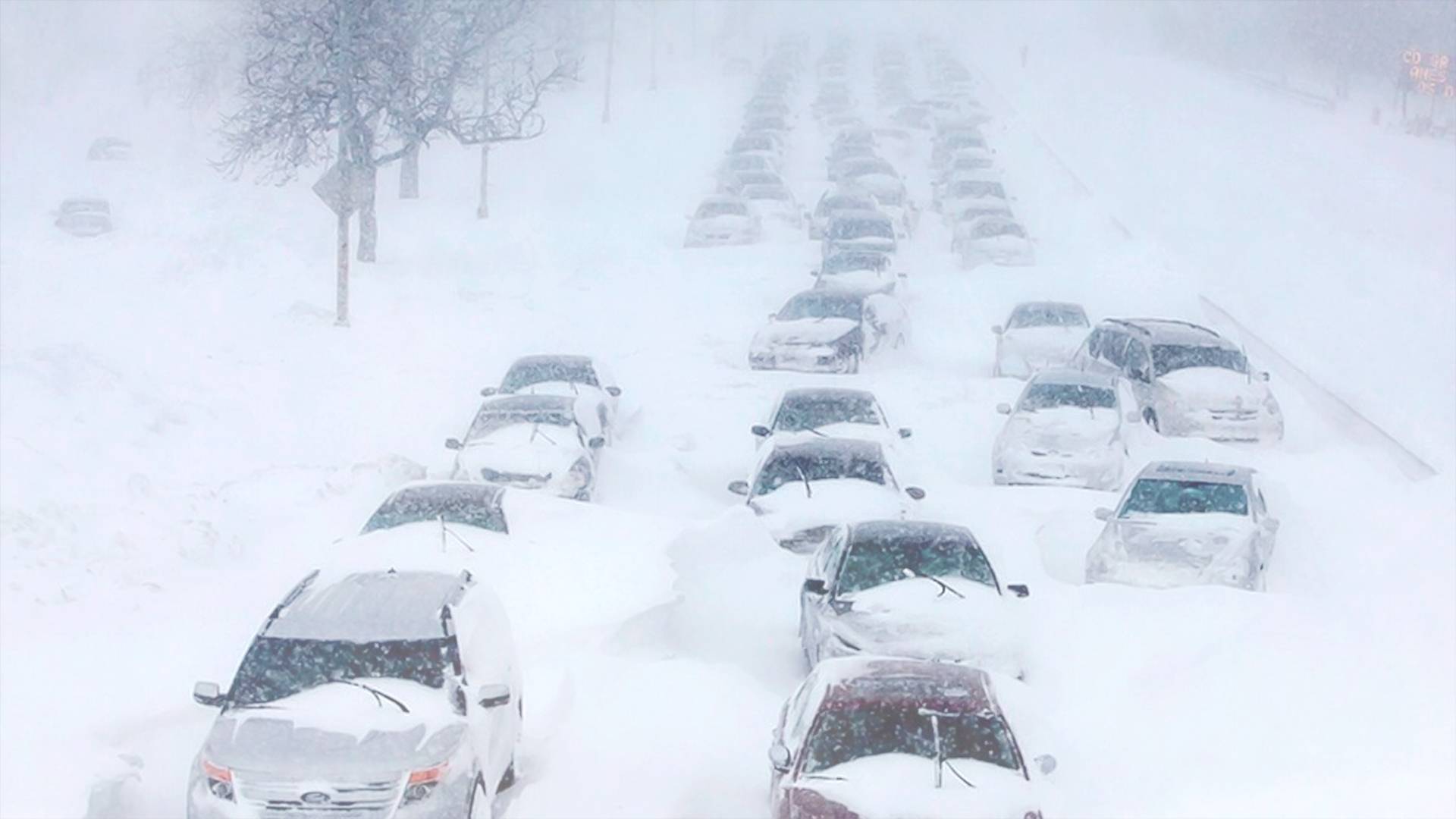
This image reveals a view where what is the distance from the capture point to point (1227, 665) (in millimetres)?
12031

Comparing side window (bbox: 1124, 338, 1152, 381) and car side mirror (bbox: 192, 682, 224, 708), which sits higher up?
side window (bbox: 1124, 338, 1152, 381)

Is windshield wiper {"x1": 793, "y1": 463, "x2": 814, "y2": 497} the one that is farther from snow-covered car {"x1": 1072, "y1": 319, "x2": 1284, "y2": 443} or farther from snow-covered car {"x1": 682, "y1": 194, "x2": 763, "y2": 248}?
snow-covered car {"x1": 682, "y1": 194, "x2": 763, "y2": 248}

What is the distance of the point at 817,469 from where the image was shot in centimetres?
1586

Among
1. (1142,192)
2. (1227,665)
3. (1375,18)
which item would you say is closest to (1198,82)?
(1375,18)

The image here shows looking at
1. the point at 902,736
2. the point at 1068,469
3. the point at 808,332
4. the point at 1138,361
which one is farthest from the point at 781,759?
the point at 808,332

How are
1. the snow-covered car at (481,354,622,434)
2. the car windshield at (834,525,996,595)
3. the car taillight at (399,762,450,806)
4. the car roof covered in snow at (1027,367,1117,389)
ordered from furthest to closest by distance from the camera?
the snow-covered car at (481,354,622,434) → the car roof covered in snow at (1027,367,1117,389) → the car windshield at (834,525,996,595) → the car taillight at (399,762,450,806)

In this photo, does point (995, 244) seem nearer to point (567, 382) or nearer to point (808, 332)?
point (808, 332)

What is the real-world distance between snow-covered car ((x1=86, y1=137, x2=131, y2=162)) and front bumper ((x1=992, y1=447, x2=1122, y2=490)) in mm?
39754

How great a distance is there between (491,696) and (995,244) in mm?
24945

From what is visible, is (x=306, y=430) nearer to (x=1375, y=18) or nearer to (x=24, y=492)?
(x=24, y=492)

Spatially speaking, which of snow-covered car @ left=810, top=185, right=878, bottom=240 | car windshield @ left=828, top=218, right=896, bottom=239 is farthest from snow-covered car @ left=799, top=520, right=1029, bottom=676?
snow-covered car @ left=810, top=185, right=878, bottom=240

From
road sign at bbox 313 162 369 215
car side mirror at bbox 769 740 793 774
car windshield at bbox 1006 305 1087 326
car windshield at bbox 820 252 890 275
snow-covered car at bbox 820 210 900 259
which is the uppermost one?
road sign at bbox 313 162 369 215

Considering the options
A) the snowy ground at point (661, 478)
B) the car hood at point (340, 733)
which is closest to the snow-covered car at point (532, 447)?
the snowy ground at point (661, 478)

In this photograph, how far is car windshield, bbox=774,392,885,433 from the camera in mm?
18156
